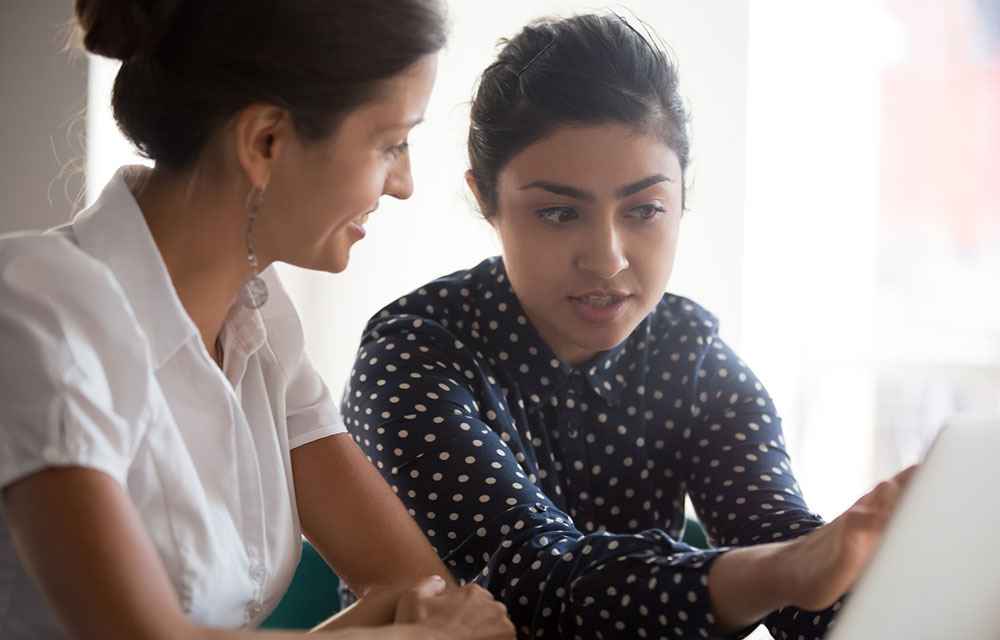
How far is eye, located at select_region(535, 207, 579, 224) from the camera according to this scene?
56.9 inches

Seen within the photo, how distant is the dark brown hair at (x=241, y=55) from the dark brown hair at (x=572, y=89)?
0.39 metres

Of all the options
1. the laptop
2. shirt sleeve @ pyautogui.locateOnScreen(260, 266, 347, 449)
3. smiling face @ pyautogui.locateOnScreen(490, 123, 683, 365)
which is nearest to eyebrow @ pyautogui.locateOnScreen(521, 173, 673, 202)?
smiling face @ pyautogui.locateOnScreen(490, 123, 683, 365)

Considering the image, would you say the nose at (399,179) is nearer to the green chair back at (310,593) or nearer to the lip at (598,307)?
the lip at (598,307)

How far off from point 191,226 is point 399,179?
230 mm

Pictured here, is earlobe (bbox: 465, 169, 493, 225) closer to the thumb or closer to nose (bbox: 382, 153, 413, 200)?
nose (bbox: 382, 153, 413, 200)

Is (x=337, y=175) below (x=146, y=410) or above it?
above

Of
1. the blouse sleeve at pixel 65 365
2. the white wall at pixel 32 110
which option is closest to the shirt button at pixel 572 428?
the blouse sleeve at pixel 65 365

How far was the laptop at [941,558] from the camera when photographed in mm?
698

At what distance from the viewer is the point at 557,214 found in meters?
1.45

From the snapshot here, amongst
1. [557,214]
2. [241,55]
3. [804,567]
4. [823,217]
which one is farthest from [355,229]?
[823,217]

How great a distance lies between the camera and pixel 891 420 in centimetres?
354

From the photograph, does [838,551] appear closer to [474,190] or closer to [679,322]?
[679,322]

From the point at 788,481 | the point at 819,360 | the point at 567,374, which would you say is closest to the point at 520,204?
the point at 567,374

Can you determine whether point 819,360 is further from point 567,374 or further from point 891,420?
point 567,374
